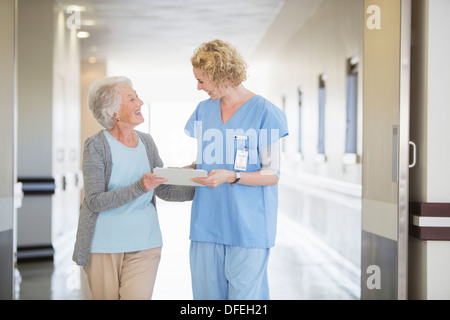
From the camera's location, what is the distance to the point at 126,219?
246cm

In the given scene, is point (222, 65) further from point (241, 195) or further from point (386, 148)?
point (386, 148)

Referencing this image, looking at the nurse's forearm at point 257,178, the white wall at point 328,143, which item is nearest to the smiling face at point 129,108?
the nurse's forearm at point 257,178

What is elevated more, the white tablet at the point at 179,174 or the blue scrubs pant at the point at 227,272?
the white tablet at the point at 179,174

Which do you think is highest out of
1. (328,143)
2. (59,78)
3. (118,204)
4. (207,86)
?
(59,78)

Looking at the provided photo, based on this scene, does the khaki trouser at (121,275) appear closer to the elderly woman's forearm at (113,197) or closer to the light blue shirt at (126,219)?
the light blue shirt at (126,219)

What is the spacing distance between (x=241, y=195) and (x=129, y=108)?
67 centimetres

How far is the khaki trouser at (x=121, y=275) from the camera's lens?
2.37 meters

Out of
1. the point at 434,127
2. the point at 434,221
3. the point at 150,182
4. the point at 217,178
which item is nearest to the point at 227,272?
the point at 217,178

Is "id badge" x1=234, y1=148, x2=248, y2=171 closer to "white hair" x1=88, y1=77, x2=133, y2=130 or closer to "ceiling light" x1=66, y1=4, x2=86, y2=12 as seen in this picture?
"white hair" x1=88, y1=77, x2=133, y2=130

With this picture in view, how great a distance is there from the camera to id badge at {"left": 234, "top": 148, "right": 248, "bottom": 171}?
2.46m

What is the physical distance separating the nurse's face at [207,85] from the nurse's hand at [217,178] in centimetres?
38

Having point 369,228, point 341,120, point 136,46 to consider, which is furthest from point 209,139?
point 341,120

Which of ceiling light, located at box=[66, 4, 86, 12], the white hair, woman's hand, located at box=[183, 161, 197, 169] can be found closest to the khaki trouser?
woman's hand, located at box=[183, 161, 197, 169]
